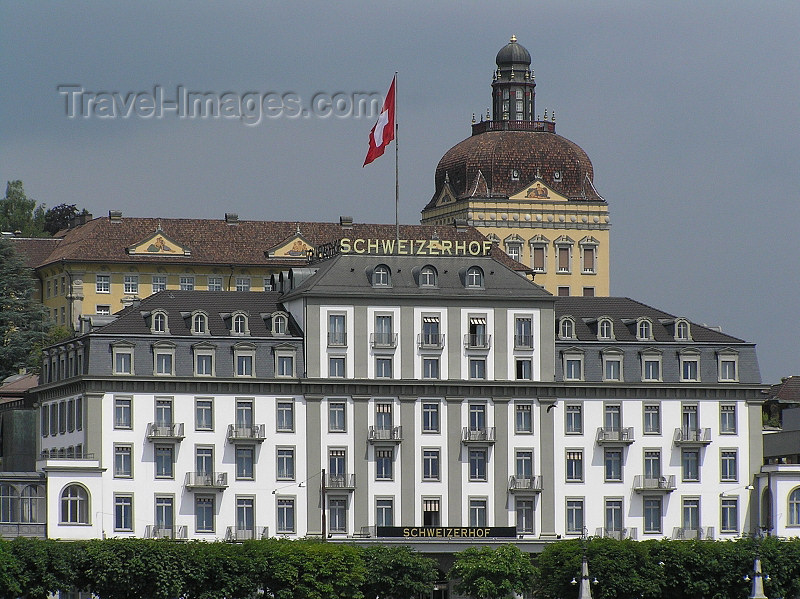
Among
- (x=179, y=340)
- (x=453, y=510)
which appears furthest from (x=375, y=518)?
(x=179, y=340)

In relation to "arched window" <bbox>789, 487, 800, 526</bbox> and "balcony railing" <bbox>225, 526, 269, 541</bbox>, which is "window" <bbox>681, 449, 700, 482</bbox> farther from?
"balcony railing" <bbox>225, 526, 269, 541</bbox>

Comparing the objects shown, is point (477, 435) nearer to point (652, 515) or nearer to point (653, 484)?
point (653, 484)

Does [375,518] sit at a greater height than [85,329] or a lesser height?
lesser

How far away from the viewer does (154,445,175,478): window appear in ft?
550

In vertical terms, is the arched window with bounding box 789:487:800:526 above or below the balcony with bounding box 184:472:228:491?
below

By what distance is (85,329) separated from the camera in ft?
575

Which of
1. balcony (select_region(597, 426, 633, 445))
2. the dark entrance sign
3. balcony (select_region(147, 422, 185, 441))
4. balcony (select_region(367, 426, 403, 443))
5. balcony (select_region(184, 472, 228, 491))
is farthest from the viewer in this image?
balcony (select_region(597, 426, 633, 445))

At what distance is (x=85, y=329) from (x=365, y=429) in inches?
773

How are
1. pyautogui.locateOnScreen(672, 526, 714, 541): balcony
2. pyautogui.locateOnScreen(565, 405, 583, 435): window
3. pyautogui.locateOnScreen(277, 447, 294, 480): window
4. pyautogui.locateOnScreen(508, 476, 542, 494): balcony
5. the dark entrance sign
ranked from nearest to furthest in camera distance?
the dark entrance sign
pyautogui.locateOnScreen(277, 447, 294, 480): window
pyautogui.locateOnScreen(508, 476, 542, 494): balcony
pyautogui.locateOnScreen(672, 526, 714, 541): balcony
pyautogui.locateOnScreen(565, 405, 583, 435): window

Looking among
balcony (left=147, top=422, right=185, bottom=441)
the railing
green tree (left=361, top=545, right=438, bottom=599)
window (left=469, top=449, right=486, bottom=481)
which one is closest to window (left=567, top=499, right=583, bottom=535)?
window (left=469, top=449, right=486, bottom=481)

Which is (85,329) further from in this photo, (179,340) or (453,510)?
(453,510)

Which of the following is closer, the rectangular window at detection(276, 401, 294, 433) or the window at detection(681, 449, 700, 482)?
the rectangular window at detection(276, 401, 294, 433)

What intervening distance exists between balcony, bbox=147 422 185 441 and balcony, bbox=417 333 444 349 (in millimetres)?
17246

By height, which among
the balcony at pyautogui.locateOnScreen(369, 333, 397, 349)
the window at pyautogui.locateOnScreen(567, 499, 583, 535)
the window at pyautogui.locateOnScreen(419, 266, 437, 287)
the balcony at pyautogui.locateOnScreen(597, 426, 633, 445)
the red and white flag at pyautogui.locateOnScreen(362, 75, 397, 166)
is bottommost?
the window at pyautogui.locateOnScreen(567, 499, 583, 535)
